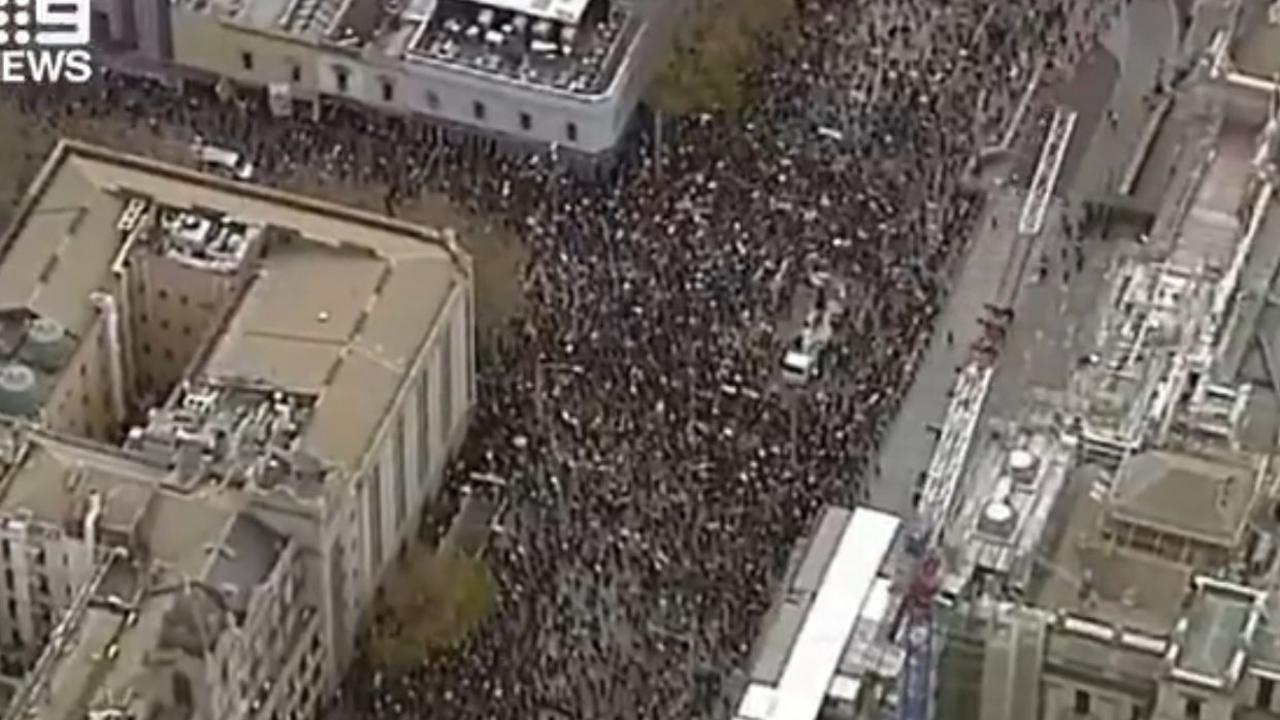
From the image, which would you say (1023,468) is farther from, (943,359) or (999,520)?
(943,359)

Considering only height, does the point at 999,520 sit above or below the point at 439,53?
below

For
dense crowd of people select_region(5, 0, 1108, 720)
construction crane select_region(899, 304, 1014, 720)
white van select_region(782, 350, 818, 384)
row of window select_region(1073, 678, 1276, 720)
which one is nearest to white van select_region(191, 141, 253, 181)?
dense crowd of people select_region(5, 0, 1108, 720)

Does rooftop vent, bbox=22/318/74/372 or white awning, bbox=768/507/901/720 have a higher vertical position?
white awning, bbox=768/507/901/720

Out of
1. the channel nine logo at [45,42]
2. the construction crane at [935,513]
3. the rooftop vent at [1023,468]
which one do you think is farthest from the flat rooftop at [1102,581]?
the channel nine logo at [45,42]

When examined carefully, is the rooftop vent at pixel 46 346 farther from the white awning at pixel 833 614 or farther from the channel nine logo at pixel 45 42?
the white awning at pixel 833 614

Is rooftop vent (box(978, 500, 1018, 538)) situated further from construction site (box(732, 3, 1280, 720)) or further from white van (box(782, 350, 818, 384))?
white van (box(782, 350, 818, 384))

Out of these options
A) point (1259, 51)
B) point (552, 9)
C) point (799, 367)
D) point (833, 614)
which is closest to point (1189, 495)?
point (833, 614)
